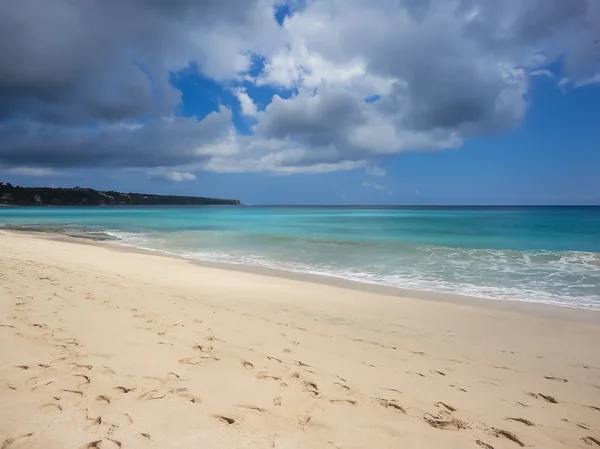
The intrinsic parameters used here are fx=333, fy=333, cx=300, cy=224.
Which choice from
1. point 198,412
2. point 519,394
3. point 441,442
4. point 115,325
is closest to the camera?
point 441,442

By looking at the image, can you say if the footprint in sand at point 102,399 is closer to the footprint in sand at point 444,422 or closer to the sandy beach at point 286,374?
the sandy beach at point 286,374

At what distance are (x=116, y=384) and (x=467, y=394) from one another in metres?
3.60

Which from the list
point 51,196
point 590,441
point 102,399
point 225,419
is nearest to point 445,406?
point 590,441

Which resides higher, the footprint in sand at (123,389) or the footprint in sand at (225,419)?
→ the footprint in sand at (123,389)

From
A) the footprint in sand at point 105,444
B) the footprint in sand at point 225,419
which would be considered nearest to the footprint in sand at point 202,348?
the footprint in sand at point 225,419

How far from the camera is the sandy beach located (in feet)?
8.86

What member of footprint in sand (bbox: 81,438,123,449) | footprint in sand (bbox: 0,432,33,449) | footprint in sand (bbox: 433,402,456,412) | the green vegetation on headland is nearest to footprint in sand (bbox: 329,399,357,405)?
footprint in sand (bbox: 433,402,456,412)

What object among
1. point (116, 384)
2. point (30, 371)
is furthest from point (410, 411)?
point (30, 371)

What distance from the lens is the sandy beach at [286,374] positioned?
270 cm

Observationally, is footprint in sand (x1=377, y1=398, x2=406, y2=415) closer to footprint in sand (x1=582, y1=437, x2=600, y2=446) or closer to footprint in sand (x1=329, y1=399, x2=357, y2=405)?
footprint in sand (x1=329, y1=399, x2=357, y2=405)

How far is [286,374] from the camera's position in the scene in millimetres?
3756

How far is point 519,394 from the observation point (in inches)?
143

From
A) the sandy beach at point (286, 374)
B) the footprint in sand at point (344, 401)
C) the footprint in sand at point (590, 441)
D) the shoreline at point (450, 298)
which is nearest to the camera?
the sandy beach at point (286, 374)

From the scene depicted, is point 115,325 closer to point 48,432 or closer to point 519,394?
point 48,432
